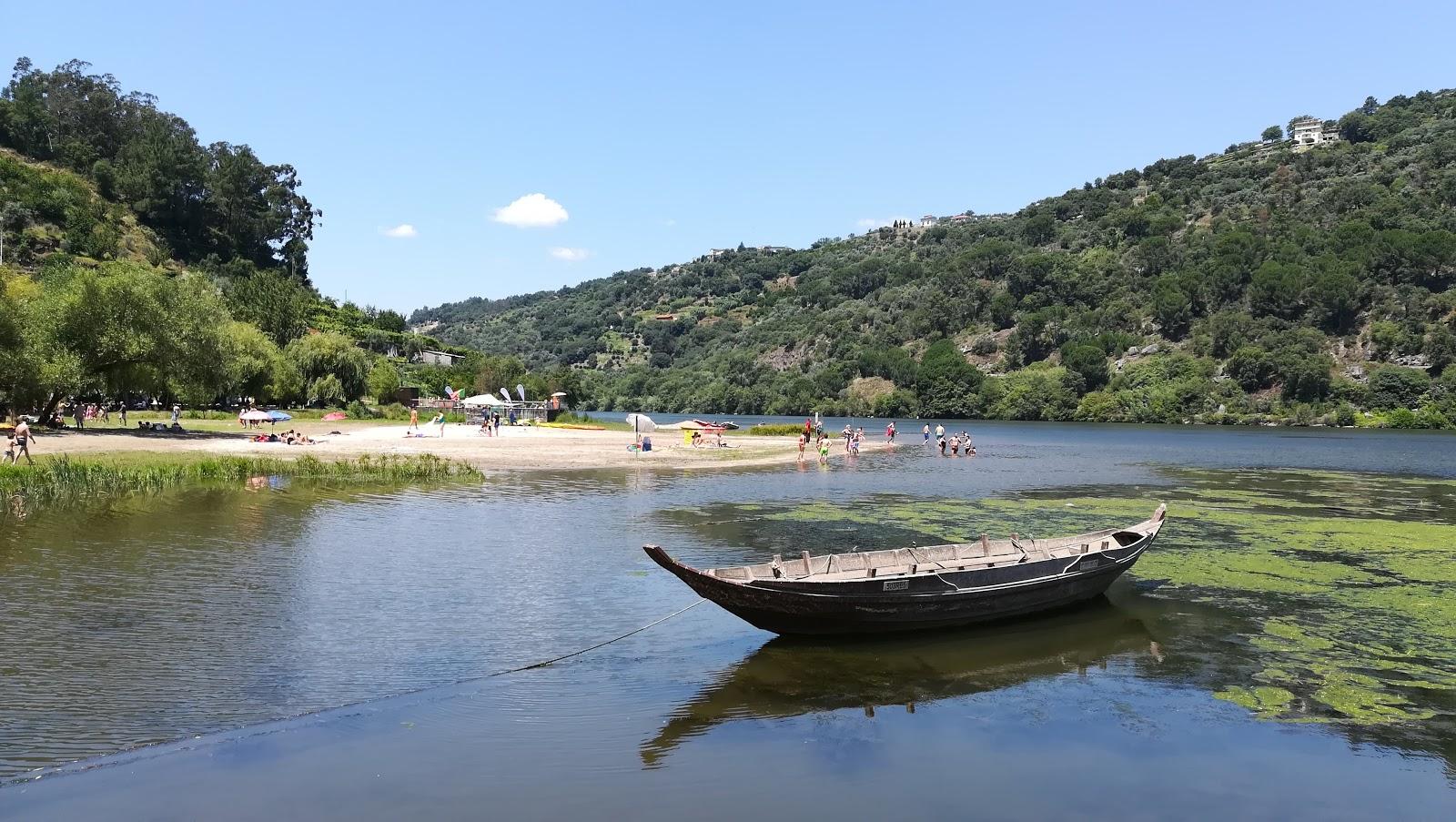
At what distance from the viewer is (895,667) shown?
17031mm

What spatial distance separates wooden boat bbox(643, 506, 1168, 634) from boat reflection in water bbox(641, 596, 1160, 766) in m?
0.40

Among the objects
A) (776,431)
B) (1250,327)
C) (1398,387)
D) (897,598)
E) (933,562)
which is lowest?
(897,598)

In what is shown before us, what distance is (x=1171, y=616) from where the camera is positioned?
69.5ft

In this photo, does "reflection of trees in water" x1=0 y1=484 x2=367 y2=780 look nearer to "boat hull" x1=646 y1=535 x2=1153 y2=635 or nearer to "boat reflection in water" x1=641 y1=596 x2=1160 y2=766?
"boat reflection in water" x1=641 y1=596 x2=1160 y2=766

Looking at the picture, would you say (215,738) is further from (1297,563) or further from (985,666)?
(1297,563)

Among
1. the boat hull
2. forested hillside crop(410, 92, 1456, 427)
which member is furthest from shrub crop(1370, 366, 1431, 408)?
the boat hull

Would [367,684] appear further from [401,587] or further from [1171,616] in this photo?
[1171,616]

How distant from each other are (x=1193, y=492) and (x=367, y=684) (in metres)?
42.5

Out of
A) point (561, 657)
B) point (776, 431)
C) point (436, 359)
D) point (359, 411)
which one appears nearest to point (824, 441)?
point (776, 431)

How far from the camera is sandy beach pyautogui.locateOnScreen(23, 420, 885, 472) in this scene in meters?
50.3

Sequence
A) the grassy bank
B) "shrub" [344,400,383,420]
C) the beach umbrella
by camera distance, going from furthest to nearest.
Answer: "shrub" [344,400,383,420], the beach umbrella, the grassy bank

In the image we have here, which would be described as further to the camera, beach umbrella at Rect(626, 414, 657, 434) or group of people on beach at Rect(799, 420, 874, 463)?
beach umbrella at Rect(626, 414, 657, 434)

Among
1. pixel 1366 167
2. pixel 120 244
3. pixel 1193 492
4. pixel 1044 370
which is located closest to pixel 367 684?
pixel 1193 492

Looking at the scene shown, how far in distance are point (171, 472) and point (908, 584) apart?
32.8 meters
